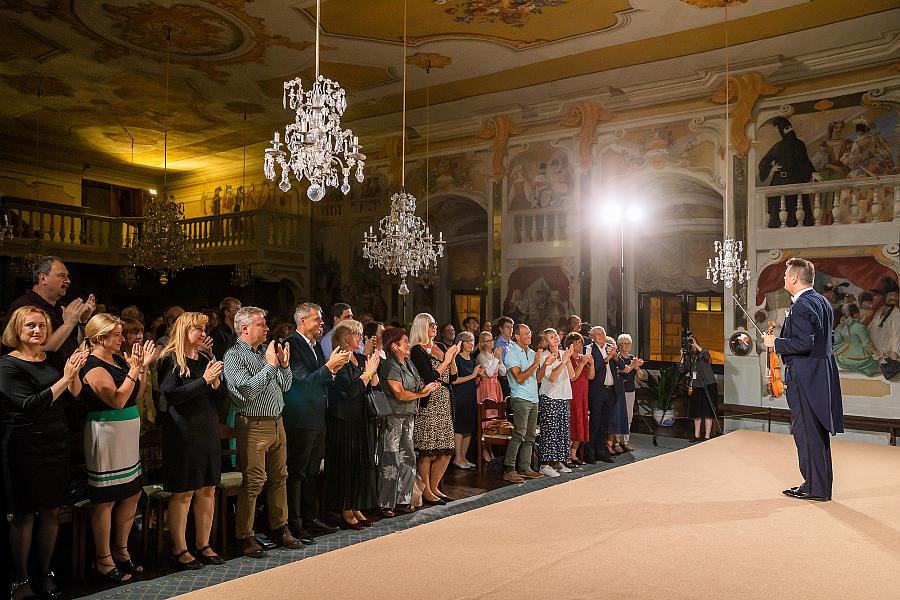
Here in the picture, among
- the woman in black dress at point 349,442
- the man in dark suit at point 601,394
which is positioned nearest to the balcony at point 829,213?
the man in dark suit at point 601,394

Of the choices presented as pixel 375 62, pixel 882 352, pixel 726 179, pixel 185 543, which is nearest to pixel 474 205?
pixel 375 62

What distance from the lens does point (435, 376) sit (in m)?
5.97

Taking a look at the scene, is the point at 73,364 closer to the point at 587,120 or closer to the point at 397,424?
the point at 397,424

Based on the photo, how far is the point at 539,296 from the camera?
12273mm

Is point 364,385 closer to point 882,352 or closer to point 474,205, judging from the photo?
point 882,352

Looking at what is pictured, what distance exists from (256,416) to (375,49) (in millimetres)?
7410

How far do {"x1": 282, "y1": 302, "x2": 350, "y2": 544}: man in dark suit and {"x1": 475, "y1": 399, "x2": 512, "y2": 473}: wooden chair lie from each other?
96.9 inches

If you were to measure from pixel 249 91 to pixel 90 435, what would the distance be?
9690mm

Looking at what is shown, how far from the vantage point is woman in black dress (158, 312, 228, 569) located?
439 centimetres

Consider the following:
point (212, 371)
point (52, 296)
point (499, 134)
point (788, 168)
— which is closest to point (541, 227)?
point (499, 134)

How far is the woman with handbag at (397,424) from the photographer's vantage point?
5680 millimetres

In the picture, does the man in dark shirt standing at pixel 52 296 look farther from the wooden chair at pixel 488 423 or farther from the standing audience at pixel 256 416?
the wooden chair at pixel 488 423

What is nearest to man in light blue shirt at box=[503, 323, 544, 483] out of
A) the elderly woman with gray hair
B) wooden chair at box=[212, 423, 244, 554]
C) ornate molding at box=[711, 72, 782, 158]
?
the elderly woman with gray hair

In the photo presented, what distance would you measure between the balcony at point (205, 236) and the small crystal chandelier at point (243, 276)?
0.15 m
